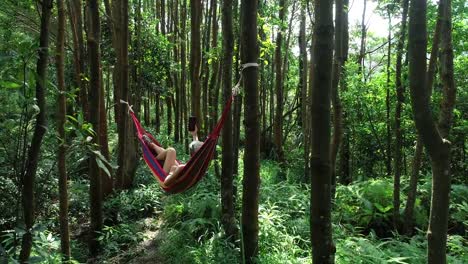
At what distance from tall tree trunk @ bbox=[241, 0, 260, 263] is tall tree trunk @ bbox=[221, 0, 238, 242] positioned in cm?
58

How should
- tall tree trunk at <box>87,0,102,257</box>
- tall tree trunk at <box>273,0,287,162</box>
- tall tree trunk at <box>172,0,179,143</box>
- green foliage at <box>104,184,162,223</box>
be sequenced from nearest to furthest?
tall tree trunk at <box>87,0,102,257</box> < green foliage at <box>104,184,162,223</box> < tall tree trunk at <box>273,0,287,162</box> < tall tree trunk at <box>172,0,179,143</box>

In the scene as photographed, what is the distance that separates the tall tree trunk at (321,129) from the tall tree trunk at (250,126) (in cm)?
124

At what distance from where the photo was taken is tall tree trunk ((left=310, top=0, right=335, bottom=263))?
1.69 m

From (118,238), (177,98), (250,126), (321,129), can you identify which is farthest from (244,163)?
(177,98)

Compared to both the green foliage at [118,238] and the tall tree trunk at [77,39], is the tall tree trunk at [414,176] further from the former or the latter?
the tall tree trunk at [77,39]

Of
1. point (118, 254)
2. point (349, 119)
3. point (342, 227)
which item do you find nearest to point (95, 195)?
point (118, 254)

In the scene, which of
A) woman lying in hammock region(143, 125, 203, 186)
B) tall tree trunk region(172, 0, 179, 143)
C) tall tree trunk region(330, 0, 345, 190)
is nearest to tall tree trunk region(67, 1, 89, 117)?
woman lying in hammock region(143, 125, 203, 186)

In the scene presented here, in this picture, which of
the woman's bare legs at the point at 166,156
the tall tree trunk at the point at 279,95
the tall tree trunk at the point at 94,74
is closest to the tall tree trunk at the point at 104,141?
the woman's bare legs at the point at 166,156

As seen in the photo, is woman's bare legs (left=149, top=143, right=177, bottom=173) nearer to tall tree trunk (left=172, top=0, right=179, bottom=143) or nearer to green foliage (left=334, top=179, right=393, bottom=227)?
green foliage (left=334, top=179, right=393, bottom=227)

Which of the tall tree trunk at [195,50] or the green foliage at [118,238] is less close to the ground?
the tall tree trunk at [195,50]

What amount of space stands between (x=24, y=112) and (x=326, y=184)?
1269 mm

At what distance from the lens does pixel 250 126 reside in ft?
9.80

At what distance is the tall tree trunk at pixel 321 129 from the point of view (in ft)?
5.55

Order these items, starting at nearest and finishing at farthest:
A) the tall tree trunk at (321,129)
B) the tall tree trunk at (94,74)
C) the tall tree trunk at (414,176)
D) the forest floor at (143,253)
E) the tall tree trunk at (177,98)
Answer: the tall tree trunk at (321,129), the tall tree trunk at (414,176), the tall tree trunk at (94,74), the forest floor at (143,253), the tall tree trunk at (177,98)
